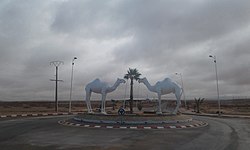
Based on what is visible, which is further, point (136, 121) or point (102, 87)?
point (102, 87)

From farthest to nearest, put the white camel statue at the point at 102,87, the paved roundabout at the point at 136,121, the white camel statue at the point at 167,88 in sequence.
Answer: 1. the white camel statue at the point at 102,87
2. the white camel statue at the point at 167,88
3. the paved roundabout at the point at 136,121

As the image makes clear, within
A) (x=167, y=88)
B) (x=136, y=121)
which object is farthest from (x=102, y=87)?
(x=136, y=121)

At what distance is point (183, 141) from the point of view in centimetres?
1570

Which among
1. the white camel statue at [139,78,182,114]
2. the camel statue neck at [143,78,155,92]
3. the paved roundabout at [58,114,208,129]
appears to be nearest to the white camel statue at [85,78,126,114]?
the camel statue neck at [143,78,155,92]

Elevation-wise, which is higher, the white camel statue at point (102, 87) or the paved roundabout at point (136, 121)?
the white camel statue at point (102, 87)

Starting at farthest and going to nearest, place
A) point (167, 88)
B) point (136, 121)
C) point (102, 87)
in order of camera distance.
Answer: point (102, 87) → point (167, 88) → point (136, 121)

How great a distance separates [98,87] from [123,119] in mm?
6894

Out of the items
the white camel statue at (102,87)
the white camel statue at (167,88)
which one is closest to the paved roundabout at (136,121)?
the white camel statue at (167,88)

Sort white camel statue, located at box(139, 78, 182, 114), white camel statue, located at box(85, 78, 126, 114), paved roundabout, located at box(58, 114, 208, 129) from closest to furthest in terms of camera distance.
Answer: paved roundabout, located at box(58, 114, 208, 129) → white camel statue, located at box(139, 78, 182, 114) → white camel statue, located at box(85, 78, 126, 114)

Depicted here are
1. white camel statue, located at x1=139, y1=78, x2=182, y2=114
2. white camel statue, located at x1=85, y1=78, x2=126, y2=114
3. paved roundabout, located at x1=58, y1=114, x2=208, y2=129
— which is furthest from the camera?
white camel statue, located at x1=85, y1=78, x2=126, y2=114

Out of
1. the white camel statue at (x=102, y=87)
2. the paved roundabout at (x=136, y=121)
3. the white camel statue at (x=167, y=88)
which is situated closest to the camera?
the paved roundabout at (x=136, y=121)

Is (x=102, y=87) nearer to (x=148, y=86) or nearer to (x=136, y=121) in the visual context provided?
(x=148, y=86)

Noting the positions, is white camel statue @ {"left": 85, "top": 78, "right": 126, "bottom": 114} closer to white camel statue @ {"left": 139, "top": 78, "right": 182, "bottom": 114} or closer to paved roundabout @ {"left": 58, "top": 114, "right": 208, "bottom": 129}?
Result: white camel statue @ {"left": 139, "top": 78, "right": 182, "bottom": 114}

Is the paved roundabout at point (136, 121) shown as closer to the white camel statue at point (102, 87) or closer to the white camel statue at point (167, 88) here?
the white camel statue at point (167, 88)
